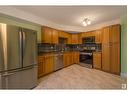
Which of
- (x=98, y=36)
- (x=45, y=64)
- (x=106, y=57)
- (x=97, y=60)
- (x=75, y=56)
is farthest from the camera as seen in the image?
(x=75, y=56)

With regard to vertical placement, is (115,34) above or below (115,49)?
above

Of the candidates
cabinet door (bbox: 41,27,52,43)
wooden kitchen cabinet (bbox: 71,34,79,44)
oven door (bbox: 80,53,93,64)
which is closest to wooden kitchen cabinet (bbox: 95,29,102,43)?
oven door (bbox: 80,53,93,64)

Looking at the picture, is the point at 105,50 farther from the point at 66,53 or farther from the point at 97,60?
the point at 66,53

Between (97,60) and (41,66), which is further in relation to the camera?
(97,60)

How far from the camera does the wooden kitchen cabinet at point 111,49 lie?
153 inches

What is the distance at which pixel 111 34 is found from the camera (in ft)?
13.5

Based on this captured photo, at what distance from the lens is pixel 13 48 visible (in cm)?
214

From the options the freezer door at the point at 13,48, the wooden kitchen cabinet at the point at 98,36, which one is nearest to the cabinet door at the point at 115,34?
the wooden kitchen cabinet at the point at 98,36

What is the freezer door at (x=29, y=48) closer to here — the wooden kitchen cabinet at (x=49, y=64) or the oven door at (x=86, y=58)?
the wooden kitchen cabinet at (x=49, y=64)

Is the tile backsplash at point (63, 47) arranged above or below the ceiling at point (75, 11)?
below

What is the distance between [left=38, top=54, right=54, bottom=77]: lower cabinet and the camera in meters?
3.49

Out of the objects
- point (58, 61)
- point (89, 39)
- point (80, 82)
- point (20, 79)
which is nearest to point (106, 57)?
point (89, 39)

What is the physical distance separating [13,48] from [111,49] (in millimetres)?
3385

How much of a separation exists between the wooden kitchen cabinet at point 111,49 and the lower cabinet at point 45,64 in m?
2.12
